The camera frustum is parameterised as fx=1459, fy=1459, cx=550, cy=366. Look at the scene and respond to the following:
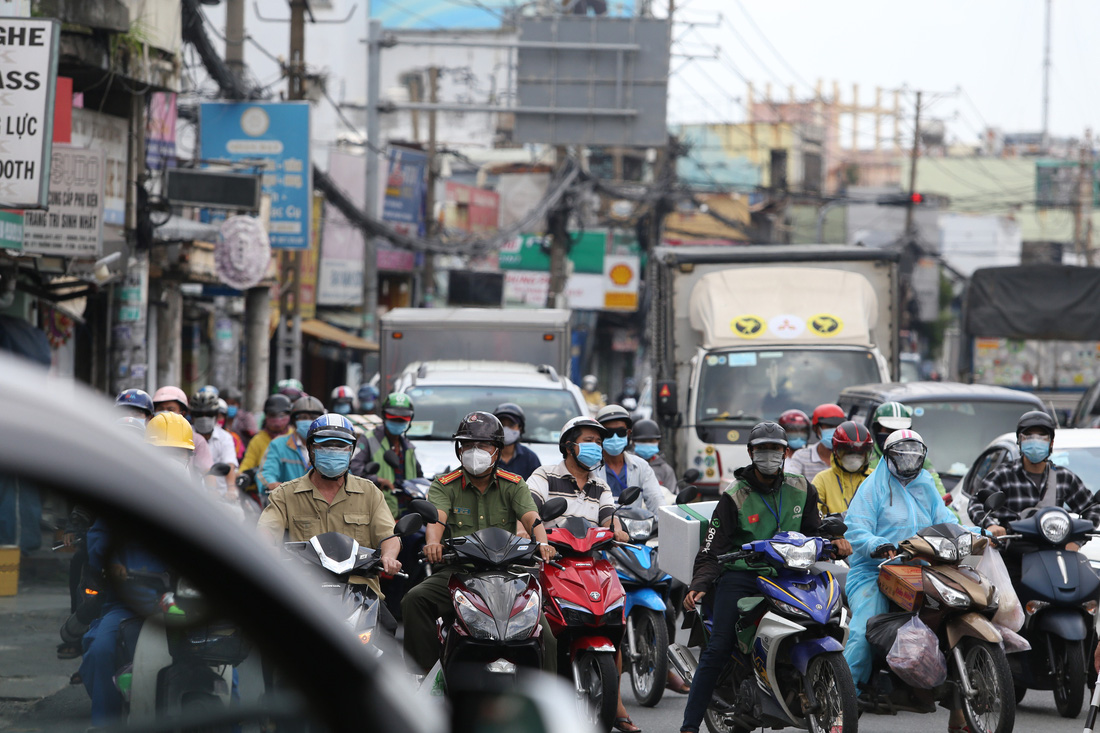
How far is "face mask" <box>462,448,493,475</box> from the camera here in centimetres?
711

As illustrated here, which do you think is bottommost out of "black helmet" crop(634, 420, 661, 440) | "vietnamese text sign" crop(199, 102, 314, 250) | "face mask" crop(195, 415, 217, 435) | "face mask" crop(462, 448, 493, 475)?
"face mask" crop(195, 415, 217, 435)

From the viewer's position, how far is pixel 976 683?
6.84 meters

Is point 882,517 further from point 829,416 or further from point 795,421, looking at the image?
point 795,421

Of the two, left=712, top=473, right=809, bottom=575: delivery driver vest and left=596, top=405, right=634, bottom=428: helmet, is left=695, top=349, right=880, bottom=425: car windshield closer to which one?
left=596, top=405, right=634, bottom=428: helmet

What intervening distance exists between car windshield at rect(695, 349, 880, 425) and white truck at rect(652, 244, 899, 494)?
0.01 m

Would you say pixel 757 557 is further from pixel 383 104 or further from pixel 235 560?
pixel 383 104

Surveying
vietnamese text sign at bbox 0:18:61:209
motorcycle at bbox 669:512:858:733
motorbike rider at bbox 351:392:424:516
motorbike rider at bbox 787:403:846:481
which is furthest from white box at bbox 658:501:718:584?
vietnamese text sign at bbox 0:18:61:209

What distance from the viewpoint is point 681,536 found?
724 cm

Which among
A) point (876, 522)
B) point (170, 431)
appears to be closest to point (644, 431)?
point (876, 522)

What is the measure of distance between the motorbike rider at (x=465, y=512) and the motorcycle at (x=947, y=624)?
168 cm

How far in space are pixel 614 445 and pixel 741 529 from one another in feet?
8.71

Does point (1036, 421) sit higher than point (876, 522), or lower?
higher

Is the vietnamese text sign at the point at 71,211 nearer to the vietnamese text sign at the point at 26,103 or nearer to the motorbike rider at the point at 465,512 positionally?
the vietnamese text sign at the point at 26,103

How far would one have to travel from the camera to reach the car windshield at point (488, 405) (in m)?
12.6
